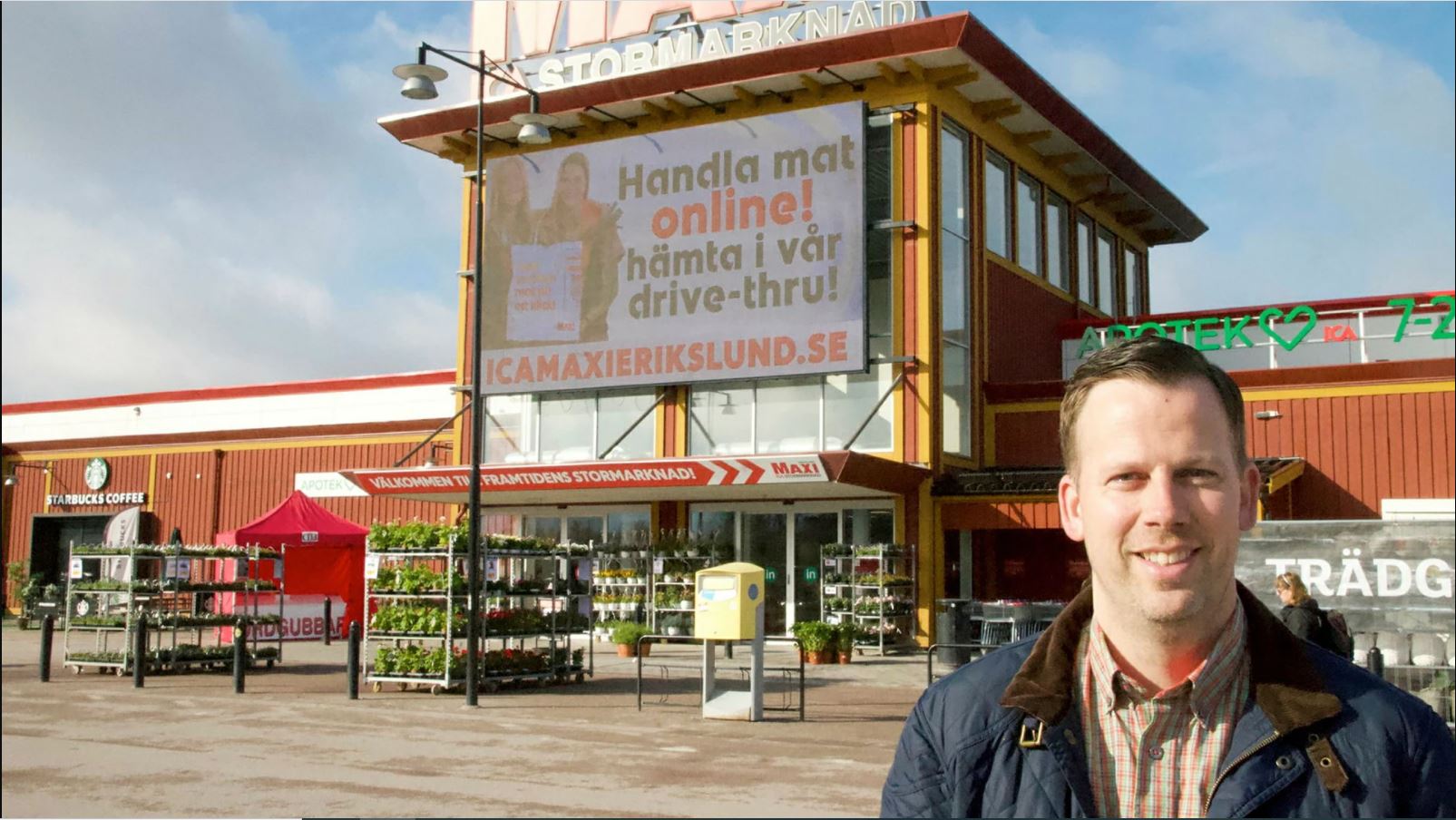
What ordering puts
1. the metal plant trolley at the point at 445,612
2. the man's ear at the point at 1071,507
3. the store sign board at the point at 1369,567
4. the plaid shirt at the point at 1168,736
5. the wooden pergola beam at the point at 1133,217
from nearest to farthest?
the plaid shirt at the point at 1168,736
the man's ear at the point at 1071,507
the store sign board at the point at 1369,567
the metal plant trolley at the point at 445,612
the wooden pergola beam at the point at 1133,217

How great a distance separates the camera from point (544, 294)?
35000 mm

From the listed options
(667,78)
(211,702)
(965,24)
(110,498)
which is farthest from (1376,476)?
(110,498)

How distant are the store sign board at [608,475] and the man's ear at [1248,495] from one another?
80.7 ft

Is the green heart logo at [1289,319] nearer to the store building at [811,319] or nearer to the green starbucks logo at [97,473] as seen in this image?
the store building at [811,319]

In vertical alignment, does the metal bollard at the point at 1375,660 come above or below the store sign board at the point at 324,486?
below

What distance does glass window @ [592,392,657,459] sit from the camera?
3409 cm

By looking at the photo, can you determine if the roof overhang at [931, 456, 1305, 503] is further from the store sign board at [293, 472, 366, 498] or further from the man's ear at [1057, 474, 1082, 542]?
the man's ear at [1057, 474, 1082, 542]

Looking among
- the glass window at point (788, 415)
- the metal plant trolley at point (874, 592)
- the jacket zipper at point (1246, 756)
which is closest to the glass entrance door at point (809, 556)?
the metal plant trolley at point (874, 592)

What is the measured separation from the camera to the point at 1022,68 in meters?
32.0

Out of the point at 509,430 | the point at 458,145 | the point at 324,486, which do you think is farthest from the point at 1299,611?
the point at 324,486

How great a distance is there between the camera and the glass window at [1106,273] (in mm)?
40562

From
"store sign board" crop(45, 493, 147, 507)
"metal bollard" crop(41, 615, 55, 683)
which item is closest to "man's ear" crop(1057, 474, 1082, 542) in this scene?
"metal bollard" crop(41, 615, 55, 683)

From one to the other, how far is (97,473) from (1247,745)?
4998 cm

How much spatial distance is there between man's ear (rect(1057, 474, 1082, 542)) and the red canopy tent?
93.7 feet
